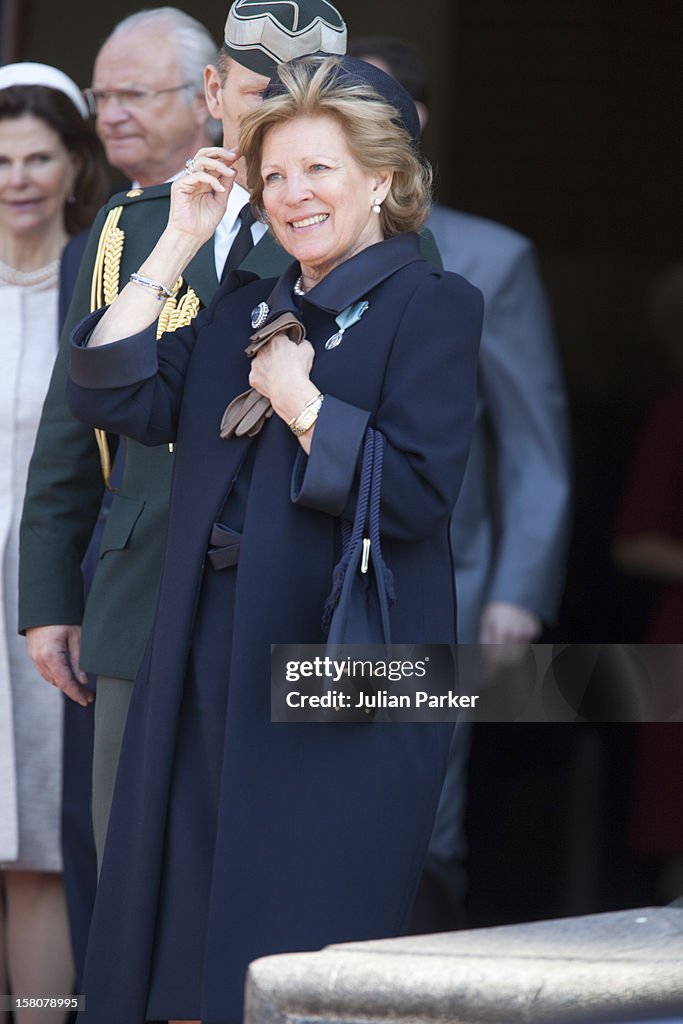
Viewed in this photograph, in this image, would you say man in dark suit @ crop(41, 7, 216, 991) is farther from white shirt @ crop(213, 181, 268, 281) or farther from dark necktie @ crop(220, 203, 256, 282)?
dark necktie @ crop(220, 203, 256, 282)

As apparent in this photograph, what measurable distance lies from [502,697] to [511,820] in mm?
818

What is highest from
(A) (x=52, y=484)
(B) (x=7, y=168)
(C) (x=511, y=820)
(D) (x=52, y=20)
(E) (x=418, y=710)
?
(D) (x=52, y=20)

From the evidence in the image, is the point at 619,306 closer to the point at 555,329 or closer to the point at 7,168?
the point at 555,329

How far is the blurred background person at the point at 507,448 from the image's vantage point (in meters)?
3.62

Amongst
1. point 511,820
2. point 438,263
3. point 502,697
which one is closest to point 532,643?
point 502,697

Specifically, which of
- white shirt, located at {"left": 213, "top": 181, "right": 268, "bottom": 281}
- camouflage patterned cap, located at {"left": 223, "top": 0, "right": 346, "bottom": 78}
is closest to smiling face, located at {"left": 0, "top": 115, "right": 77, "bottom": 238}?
white shirt, located at {"left": 213, "top": 181, "right": 268, "bottom": 281}

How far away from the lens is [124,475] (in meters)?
2.89

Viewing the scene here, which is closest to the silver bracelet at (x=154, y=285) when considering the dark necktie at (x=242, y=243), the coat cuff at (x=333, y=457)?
the dark necktie at (x=242, y=243)

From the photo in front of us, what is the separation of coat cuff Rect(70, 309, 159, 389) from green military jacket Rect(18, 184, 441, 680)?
0.33 m

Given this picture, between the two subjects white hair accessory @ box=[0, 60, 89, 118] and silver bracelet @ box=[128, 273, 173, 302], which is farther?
white hair accessory @ box=[0, 60, 89, 118]

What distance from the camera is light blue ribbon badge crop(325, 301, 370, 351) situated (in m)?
2.42

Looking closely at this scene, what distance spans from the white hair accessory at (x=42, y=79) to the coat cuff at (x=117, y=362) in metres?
1.27

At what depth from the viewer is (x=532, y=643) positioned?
12.3 feet

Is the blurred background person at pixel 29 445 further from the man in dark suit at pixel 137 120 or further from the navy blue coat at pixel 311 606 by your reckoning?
the navy blue coat at pixel 311 606
